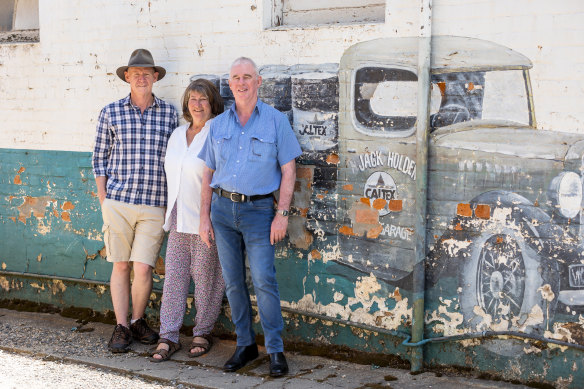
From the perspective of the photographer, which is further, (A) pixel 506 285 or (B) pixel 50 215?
(B) pixel 50 215

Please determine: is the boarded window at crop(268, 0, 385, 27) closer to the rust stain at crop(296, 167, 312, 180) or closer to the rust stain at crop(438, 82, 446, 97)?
the rust stain at crop(438, 82, 446, 97)

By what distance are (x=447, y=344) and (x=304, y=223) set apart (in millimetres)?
1331

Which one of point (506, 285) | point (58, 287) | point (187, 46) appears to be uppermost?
point (187, 46)

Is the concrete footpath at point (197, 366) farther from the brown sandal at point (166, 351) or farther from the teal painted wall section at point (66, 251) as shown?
the teal painted wall section at point (66, 251)

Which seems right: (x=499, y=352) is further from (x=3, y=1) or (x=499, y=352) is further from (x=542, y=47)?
(x=3, y=1)

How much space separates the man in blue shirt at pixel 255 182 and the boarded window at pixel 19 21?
2779 millimetres

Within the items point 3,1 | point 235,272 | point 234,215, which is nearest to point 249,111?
point 234,215

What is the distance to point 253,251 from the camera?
4.79m

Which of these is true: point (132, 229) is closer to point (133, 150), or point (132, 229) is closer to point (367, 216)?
point (133, 150)

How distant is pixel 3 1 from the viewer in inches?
268


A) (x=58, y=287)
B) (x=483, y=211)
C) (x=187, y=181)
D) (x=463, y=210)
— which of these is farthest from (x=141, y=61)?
(x=483, y=211)

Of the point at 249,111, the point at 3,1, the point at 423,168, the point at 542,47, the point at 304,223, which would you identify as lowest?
the point at 304,223

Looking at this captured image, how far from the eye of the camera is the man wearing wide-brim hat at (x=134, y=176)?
17.9 ft

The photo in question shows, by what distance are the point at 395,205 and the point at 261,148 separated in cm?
99
